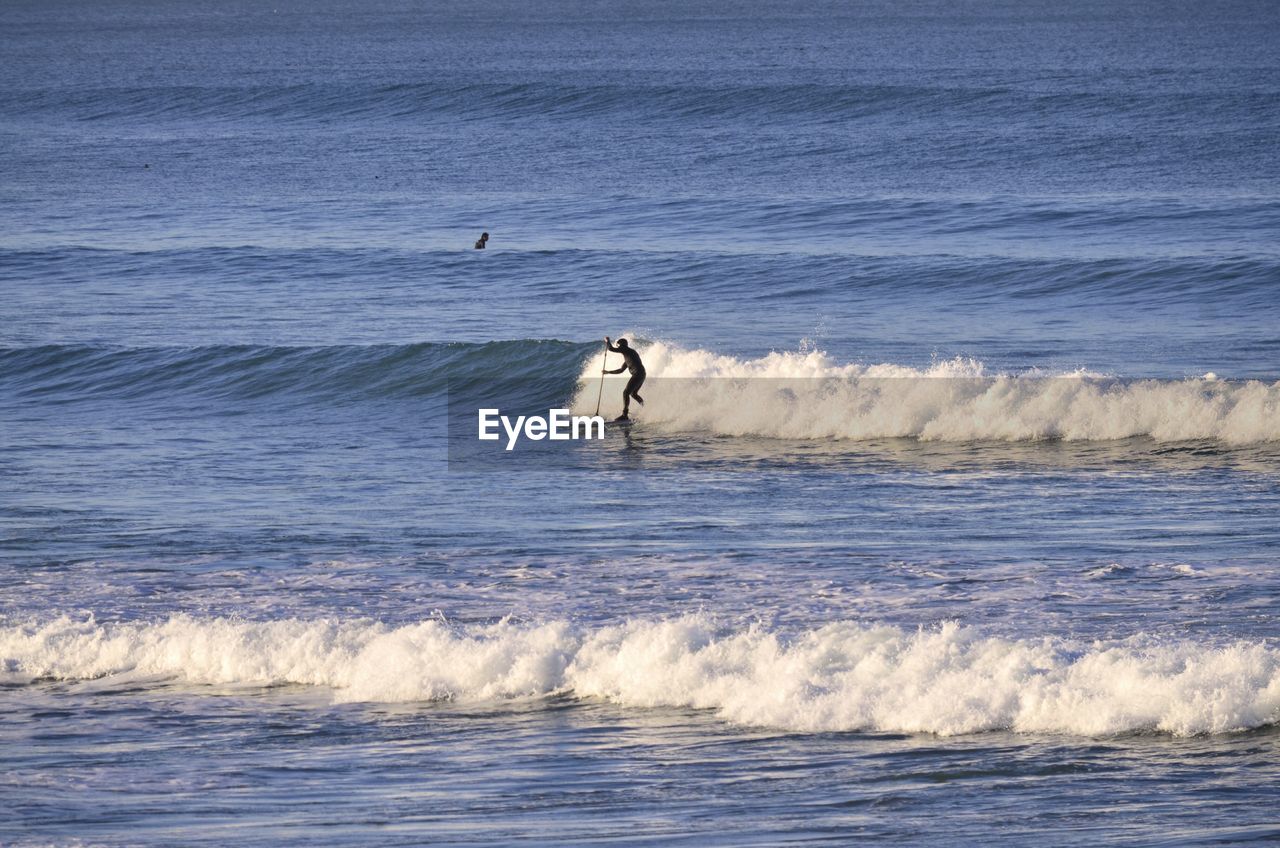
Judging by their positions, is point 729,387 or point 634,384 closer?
point 634,384

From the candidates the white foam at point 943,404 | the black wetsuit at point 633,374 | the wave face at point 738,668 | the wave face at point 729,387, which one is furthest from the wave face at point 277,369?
the wave face at point 738,668

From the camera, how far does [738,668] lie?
34.8 feet

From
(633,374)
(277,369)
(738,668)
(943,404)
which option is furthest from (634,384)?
(738,668)

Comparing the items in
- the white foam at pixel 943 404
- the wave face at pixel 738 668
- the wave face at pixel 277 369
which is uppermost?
the wave face at pixel 277 369

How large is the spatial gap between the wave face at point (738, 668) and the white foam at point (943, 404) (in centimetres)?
879

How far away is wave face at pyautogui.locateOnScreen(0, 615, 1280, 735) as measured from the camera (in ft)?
31.7

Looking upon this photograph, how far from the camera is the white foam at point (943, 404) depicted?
749 inches

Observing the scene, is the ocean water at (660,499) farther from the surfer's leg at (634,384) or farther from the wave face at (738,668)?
the surfer's leg at (634,384)

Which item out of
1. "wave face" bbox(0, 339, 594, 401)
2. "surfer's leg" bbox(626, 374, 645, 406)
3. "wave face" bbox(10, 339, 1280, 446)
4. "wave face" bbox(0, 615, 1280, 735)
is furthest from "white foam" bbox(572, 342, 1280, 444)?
"wave face" bbox(0, 615, 1280, 735)

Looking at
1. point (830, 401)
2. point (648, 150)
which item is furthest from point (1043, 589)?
point (648, 150)

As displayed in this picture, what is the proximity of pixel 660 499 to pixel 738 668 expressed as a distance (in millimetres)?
5956

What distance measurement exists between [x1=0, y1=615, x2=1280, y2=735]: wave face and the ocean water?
0.13 ft

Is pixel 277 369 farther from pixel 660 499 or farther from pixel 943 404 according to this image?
pixel 943 404

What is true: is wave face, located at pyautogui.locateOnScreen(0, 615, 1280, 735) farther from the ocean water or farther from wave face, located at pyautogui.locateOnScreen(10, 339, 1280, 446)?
wave face, located at pyautogui.locateOnScreen(10, 339, 1280, 446)
